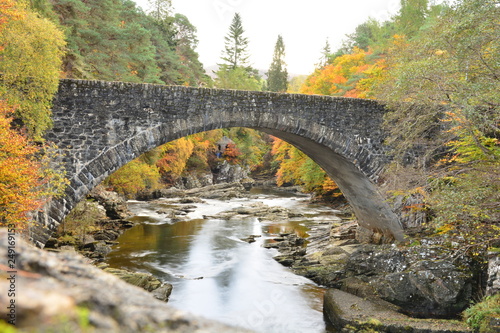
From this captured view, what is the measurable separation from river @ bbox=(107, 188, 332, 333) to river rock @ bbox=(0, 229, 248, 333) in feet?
23.2

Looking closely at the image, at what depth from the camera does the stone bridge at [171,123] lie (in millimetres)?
8984

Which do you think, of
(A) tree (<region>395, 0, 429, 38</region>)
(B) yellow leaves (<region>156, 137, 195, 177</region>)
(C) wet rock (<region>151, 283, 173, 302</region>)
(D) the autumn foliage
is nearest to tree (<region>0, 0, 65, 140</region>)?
(C) wet rock (<region>151, 283, 173, 302</region>)

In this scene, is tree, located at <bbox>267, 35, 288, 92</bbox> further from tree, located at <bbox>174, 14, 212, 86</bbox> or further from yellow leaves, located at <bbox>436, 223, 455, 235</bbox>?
yellow leaves, located at <bbox>436, 223, 455, 235</bbox>

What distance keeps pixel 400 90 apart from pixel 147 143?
25.1ft

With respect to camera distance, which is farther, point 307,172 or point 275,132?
point 307,172

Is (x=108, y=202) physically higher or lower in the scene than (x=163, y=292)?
higher

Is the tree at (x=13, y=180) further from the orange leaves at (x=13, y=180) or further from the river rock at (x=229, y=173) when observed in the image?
the river rock at (x=229, y=173)

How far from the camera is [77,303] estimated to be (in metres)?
0.96

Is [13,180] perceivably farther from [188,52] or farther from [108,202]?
[188,52]

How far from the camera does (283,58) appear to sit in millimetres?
56312

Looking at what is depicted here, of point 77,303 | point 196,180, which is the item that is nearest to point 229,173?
point 196,180

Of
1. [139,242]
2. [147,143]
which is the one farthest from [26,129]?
[139,242]

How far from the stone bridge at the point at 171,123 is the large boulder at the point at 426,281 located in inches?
100

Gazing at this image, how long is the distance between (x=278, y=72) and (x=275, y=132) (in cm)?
4378
